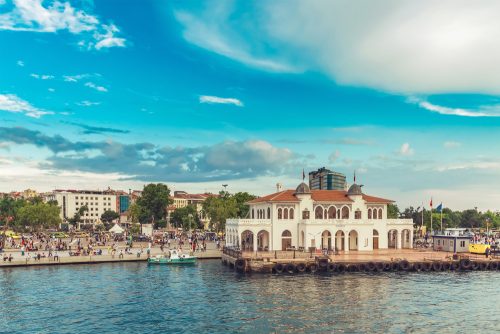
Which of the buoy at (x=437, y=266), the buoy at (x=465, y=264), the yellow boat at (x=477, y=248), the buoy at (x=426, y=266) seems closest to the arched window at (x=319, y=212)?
the buoy at (x=426, y=266)

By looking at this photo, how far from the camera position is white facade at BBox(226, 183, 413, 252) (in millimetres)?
72875

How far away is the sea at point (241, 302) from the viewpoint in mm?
37469

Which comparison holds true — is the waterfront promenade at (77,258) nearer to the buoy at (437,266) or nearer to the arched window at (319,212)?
the arched window at (319,212)

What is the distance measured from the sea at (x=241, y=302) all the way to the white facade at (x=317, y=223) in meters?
11.7

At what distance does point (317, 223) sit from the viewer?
72.4 meters

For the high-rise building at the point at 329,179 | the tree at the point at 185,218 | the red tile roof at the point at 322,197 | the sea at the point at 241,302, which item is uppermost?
the high-rise building at the point at 329,179

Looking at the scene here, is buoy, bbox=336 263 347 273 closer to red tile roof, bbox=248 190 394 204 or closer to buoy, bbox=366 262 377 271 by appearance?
buoy, bbox=366 262 377 271

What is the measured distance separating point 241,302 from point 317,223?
29453mm

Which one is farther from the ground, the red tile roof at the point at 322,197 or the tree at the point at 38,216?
the red tile roof at the point at 322,197

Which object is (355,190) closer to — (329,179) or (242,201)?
(242,201)

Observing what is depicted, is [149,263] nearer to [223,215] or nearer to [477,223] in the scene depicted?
[223,215]

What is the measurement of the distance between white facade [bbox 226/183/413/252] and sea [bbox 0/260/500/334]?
11737 mm

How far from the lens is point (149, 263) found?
69.6 m

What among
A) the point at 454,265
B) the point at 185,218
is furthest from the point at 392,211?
the point at 454,265
